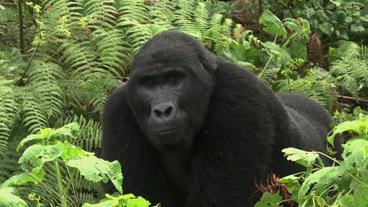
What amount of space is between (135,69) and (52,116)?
1.31 metres

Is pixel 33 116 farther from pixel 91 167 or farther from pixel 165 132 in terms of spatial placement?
pixel 91 167

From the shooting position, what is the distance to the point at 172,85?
4723 millimetres

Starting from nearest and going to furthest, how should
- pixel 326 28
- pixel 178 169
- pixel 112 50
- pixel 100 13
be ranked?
Answer: pixel 178 169
pixel 112 50
pixel 100 13
pixel 326 28

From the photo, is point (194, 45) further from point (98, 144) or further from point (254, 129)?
point (98, 144)

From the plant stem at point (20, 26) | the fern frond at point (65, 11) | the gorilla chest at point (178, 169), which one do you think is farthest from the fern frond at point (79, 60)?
the gorilla chest at point (178, 169)

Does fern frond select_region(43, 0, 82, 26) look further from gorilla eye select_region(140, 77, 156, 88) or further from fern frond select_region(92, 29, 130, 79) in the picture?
gorilla eye select_region(140, 77, 156, 88)

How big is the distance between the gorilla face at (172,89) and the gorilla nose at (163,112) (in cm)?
3

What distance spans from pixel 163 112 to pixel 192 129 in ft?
1.03

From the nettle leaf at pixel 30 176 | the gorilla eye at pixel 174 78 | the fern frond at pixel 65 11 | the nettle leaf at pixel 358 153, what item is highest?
the nettle leaf at pixel 358 153

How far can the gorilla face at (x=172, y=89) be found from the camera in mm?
4660

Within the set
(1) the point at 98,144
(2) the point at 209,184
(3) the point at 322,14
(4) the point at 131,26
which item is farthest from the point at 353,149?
(3) the point at 322,14

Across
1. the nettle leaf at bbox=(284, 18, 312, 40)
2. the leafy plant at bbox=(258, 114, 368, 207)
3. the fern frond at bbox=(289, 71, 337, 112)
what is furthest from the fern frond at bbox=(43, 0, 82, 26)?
the leafy plant at bbox=(258, 114, 368, 207)

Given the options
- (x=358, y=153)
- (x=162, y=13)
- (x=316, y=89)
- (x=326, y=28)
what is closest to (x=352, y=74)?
(x=316, y=89)

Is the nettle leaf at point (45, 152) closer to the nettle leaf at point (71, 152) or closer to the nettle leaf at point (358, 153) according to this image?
the nettle leaf at point (71, 152)
